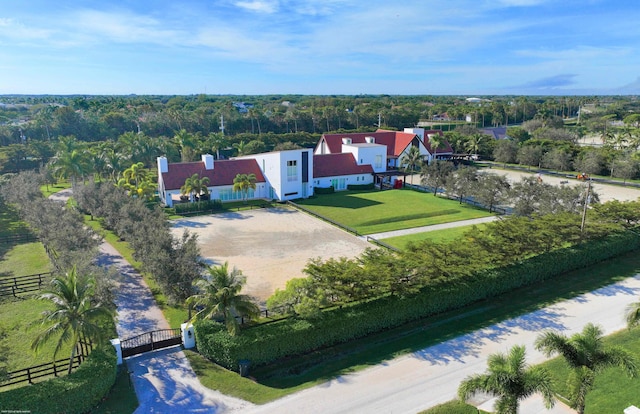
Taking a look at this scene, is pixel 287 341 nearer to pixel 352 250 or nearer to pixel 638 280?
pixel 352 250

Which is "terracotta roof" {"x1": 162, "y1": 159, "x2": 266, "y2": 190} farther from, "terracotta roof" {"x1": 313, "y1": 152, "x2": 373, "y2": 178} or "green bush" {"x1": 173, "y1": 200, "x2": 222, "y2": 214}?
"terracotta roof" {"x1": 313, "y1": 152, "x2": 373, "y2": 178}

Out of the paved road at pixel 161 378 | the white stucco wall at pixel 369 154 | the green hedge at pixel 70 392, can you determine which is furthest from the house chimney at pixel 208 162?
the green hedge at pixel 70 392

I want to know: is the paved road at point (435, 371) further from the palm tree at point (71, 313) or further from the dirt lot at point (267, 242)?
the dirt lot at point (267, 242)

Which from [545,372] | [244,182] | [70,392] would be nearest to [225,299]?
[70,392]


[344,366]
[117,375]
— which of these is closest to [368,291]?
[344,366]

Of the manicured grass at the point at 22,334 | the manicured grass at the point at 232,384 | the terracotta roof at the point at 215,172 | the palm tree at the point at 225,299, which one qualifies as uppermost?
the terracotta roof at the point at 215,172

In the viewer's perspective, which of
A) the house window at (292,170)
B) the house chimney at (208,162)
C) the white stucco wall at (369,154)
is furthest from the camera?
the white stucco wall at (369,154)

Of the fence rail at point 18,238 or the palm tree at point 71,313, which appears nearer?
the palm tree at point 71,313
